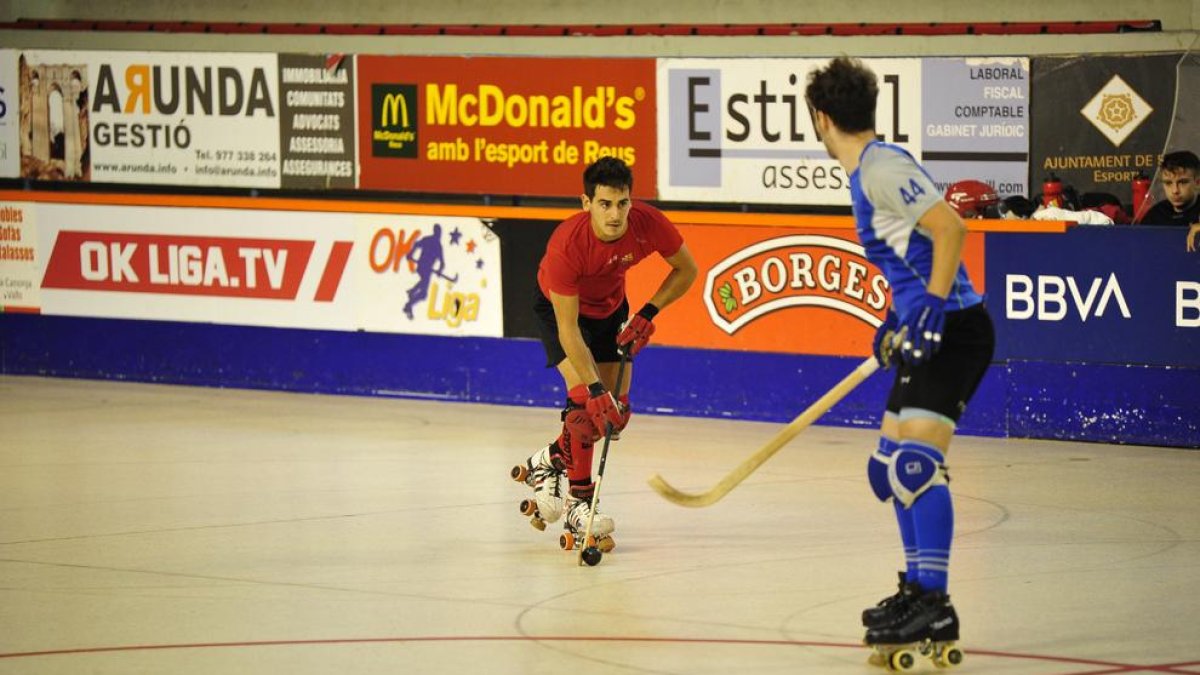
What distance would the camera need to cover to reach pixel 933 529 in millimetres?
8352

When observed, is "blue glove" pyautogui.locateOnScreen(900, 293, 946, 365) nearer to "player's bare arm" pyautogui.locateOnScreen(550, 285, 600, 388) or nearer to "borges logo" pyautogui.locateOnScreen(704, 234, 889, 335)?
"player's bare arm" pyautogui.locateOnScreen(550, 285, 600, 388)

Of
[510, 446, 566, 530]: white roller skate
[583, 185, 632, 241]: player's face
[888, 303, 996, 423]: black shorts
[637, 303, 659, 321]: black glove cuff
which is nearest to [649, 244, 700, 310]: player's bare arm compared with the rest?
[637, 303, 659, 321]: black glove cuff

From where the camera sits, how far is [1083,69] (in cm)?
1437

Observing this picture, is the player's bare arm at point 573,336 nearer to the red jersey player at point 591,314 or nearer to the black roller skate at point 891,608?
the red jersey player at point 591,314

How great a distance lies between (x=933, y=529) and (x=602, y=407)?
262 cm

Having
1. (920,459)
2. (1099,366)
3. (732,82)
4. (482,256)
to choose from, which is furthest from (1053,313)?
(920,459)

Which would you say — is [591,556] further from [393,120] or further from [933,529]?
[393,120]

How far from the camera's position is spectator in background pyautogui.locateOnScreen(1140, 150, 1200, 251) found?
13734 mm

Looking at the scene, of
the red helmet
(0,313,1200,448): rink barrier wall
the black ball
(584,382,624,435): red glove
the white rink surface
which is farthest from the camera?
the red helmet

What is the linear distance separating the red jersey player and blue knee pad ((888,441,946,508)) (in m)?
2.49

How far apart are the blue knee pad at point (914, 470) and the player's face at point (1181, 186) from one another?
6011 millimetres

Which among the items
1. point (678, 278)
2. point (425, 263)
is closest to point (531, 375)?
point (425, 263)

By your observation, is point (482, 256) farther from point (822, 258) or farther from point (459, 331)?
point (822, 258)

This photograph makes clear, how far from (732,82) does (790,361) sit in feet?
6.56
